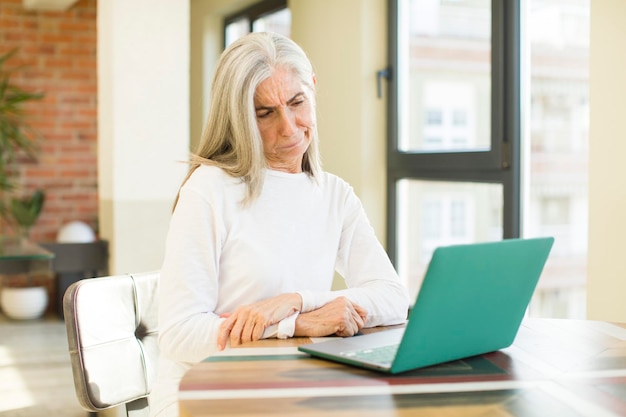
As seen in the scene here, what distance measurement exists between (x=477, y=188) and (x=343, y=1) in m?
1.38

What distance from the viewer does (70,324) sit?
5.74 feet

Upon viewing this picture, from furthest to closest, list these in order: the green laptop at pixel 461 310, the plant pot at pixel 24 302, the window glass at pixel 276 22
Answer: the plant pot at pixel 24 302 → the window glass at pixel 276 22 → the green laptop at pixel 461 310

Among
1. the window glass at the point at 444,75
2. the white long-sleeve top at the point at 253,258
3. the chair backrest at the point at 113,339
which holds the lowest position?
the chair backrest at the point at 113,339

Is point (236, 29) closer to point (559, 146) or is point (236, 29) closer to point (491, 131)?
point (491, 131)

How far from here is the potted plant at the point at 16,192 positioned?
606 cm

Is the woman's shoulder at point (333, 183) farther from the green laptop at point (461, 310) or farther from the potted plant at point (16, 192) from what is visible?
the potted plant at point (16, 192)

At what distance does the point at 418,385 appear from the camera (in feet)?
4.06

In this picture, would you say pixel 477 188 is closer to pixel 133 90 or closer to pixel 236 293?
pixel 133 90

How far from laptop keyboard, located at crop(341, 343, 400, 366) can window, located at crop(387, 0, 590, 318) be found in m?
2.13

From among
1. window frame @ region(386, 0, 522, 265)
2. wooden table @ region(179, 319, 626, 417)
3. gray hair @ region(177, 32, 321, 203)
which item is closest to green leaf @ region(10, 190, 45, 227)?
window frame @ region(386, 0, 522, 265)

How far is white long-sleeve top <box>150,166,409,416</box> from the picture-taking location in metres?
1.65

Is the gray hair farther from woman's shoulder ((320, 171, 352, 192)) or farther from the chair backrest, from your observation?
the chair backrest

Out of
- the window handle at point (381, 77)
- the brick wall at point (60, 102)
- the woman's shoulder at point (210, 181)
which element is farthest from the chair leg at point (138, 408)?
the brick wall at point (60, 102)

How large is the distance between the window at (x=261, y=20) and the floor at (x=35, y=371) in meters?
2.58
